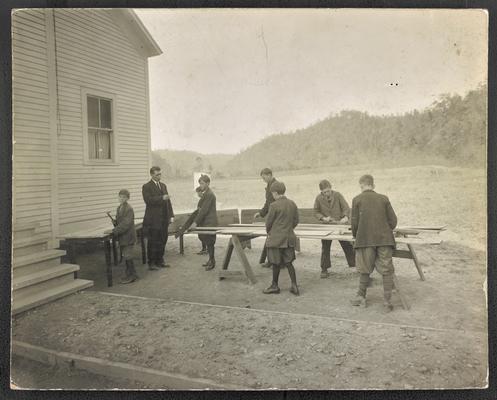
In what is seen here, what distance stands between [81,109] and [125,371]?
10.6ft

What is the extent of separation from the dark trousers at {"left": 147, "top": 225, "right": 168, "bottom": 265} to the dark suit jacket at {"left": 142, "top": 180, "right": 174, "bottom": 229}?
73 mm

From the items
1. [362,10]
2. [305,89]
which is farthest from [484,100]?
[305,89]

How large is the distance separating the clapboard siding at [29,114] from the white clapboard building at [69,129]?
0.04 ft

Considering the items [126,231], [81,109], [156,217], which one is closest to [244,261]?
[156,217]

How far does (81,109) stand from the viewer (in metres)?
4.33

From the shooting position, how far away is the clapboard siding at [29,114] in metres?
3.88

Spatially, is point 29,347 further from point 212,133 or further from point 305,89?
point 305,89

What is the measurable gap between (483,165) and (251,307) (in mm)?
3333

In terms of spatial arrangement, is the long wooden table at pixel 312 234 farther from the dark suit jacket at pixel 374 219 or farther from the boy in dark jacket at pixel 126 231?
the boy in dark jacket at pixel 126 231

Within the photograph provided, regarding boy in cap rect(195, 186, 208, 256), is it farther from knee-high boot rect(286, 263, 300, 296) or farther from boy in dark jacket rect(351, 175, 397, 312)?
boy in dark jacket rect(351, 175, 397, 312)

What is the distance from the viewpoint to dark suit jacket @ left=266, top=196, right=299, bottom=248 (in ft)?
14.8

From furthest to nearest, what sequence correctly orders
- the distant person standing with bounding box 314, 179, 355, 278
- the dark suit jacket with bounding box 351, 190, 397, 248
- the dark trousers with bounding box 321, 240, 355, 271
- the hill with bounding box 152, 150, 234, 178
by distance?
the dark trousers with bounding box 321, 240, 355, 271 < the distant person standing with bounding box 314, 179, 355, 278 < the hill with bounding box 152, 150, 234, 178 < the dark suit jacket with bounding box 351, 190, 397, 248

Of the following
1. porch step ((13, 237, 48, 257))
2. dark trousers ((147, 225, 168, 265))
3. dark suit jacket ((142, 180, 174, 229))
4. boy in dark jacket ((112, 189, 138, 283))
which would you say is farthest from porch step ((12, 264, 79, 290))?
dark suit jacket ((142, 180, 174, 229))

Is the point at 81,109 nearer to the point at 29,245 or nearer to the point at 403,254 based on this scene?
the point at 29,245
